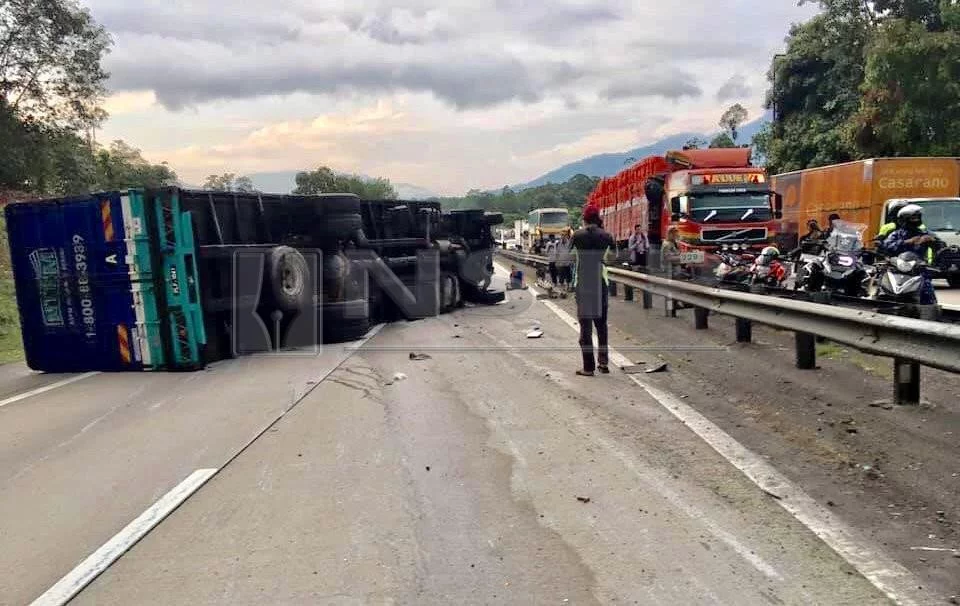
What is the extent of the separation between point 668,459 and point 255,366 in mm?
6043

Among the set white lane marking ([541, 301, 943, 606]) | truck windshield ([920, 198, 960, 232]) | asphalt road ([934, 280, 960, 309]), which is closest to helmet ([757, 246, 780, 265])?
asphalt road ([934, 280, 960, 309])

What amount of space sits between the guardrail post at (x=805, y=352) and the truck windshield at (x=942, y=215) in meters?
12.0

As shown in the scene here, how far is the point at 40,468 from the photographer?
224 inches

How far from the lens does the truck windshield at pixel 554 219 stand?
46.1 metres

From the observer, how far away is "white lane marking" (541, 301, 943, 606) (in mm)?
3422

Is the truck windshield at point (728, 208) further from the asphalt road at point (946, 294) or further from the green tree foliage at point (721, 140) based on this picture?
A: the green tree foliage at point (721, 140)

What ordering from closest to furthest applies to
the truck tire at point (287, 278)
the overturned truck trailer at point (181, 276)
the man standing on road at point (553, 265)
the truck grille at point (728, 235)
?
the overturned truck trailer at point (181, 276) < the truck tire at point (287, 278) < the truck grille at point (728, 235) < the man standing on road at point (553, 265)

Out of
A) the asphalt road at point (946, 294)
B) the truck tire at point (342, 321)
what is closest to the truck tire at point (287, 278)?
the truck tire at point (342, 321)

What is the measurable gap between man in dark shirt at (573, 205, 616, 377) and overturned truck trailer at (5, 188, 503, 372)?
4.10m

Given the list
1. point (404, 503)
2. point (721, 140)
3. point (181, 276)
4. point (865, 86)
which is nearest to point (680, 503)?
point (404, 503)

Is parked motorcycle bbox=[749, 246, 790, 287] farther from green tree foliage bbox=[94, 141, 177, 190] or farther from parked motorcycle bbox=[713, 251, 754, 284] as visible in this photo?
green tree foliage bbox=[94, 141, 177, 190]

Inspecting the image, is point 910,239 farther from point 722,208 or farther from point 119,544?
point 722,208

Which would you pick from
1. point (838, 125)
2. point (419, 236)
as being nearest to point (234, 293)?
point (419, 236)

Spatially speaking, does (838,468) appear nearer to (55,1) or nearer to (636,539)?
(636,539)
